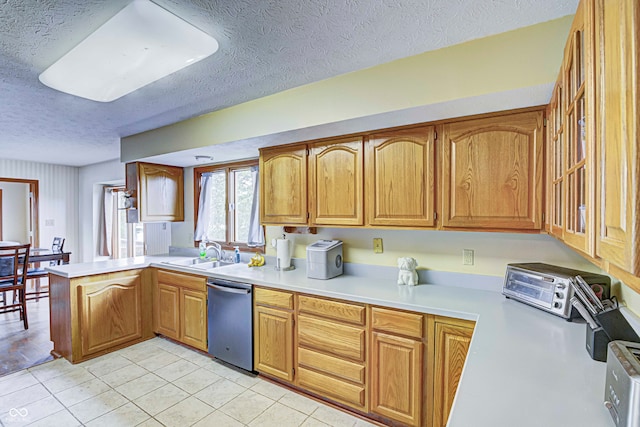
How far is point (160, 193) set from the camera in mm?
3730

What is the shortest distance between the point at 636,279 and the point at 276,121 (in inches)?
85.4

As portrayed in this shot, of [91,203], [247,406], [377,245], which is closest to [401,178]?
[377,245]

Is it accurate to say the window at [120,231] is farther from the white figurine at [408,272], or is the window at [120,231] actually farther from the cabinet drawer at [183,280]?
the white figurine at [408,272]

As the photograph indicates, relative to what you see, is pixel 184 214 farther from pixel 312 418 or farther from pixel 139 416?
pixel 312 418

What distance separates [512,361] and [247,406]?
1.85 meters

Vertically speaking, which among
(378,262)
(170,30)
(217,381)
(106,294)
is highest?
(170,30)

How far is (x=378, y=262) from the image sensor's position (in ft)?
8.48

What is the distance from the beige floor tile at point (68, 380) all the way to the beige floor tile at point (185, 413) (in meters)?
0.96

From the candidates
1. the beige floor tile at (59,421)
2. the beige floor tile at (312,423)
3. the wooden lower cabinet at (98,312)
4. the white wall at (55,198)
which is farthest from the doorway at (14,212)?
the beige floor tile at (312,423)

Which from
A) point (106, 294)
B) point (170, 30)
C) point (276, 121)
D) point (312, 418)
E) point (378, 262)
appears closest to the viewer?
point (170, 30)

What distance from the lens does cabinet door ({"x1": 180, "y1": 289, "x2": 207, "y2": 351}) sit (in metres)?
2.95

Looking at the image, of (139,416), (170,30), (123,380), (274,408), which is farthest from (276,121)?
(123,380)

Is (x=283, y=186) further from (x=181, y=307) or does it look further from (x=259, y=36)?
(x=181, y=307)

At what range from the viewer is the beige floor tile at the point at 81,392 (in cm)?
233
